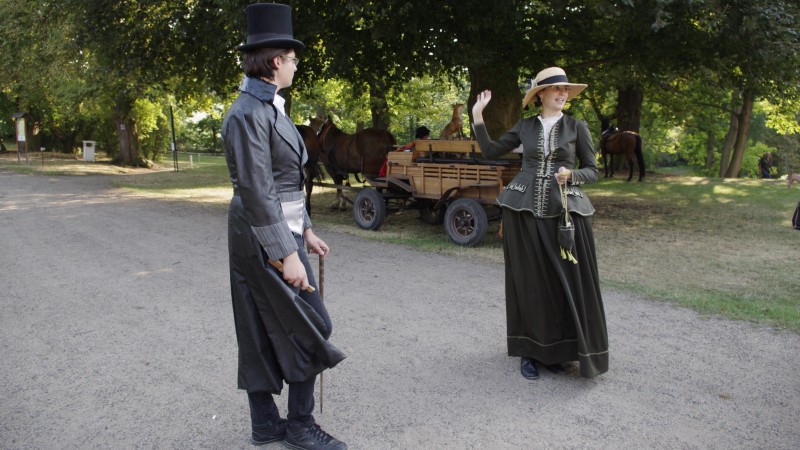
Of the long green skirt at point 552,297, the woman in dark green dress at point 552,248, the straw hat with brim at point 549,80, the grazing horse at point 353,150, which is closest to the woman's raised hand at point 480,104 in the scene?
the woman in dark green dress at point 552,248

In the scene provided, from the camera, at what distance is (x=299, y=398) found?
331 centimetres

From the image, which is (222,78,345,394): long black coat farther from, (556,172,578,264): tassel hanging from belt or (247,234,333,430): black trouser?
(556,172,578,264): tassel hanging from belt

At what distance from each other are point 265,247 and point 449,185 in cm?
735

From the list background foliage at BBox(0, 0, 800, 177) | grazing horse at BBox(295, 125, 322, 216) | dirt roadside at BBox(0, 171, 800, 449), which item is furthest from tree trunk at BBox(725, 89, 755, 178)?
dirt roadside at BBox(0, 171, 800, 449)

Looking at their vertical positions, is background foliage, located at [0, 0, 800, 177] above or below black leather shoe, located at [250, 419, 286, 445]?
above

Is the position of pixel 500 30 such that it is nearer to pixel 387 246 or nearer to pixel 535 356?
pixel 387 246

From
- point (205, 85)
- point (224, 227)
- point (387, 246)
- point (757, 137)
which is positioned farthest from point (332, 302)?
point (757, 137)

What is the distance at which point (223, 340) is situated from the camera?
17.1 feet

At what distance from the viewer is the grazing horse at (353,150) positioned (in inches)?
486

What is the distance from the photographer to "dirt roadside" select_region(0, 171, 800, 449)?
363 centimetres

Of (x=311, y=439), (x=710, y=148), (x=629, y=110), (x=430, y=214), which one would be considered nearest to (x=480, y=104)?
(x=311, y=439)

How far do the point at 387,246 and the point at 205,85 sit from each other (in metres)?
8.54

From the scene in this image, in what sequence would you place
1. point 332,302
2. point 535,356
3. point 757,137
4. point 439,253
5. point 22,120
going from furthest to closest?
point 757,137 < point 22,120 < point 439,253 < point 332,302 < point 535,356

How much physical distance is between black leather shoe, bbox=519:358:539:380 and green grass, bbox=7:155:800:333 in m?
2.54
